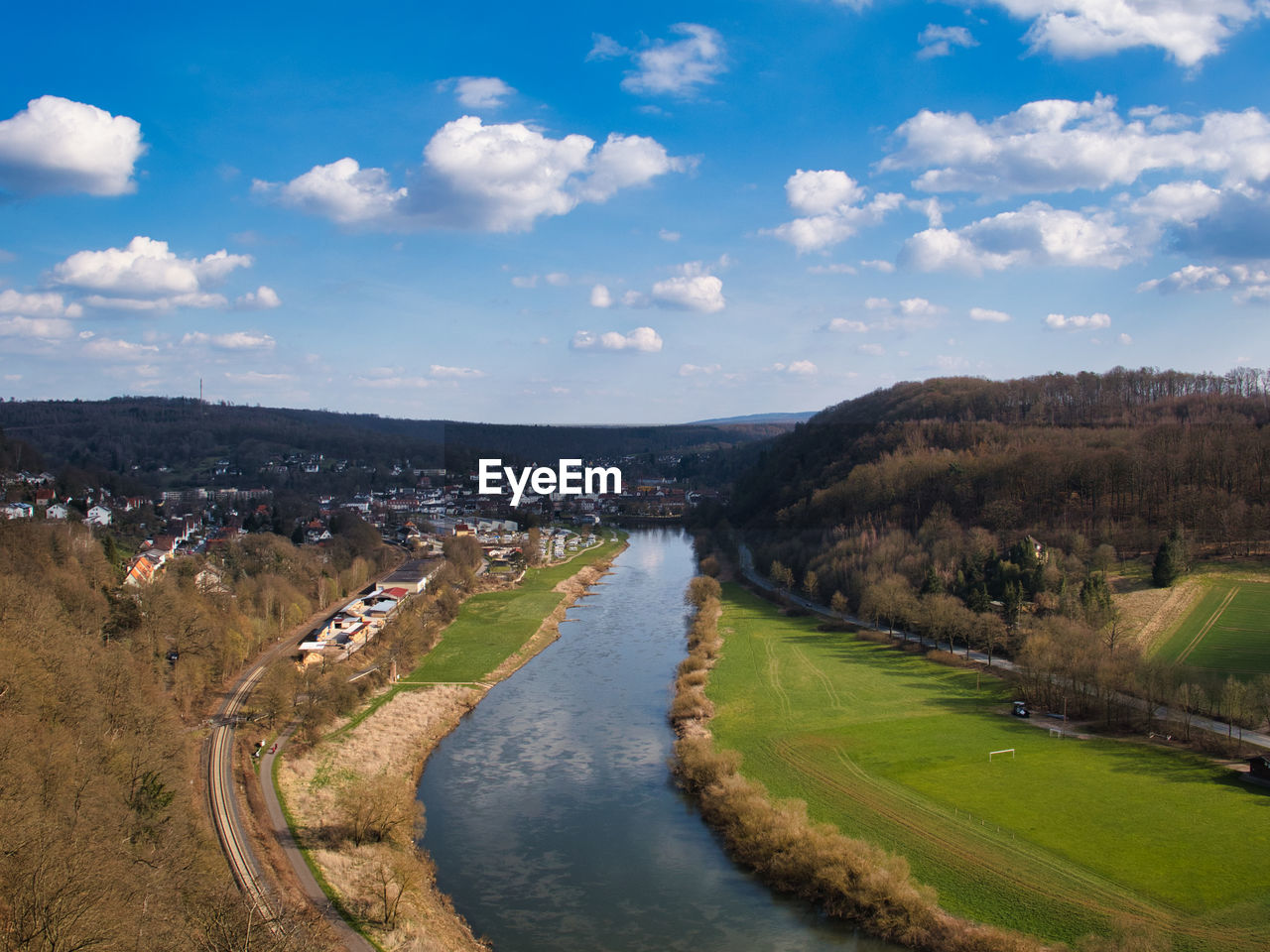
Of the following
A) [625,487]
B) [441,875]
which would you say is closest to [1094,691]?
[441,875]

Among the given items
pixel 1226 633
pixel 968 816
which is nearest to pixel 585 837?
pixel 968 816

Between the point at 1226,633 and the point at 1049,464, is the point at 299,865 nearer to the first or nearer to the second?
the point at 1226,633

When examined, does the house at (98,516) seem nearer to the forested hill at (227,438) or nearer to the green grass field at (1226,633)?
the forested hill at (227,438)

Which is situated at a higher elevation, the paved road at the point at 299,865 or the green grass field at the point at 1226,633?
the green grass field at the point at 1226,633

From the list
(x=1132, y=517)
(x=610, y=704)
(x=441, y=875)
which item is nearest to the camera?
(x=441, y=875)

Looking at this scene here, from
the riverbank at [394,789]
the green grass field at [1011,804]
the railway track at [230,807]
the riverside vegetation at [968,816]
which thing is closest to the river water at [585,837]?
the riverbank at [394,789]

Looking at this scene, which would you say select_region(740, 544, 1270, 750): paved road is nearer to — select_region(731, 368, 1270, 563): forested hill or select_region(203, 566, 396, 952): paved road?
select_region(731, 368, 1270, 563): forested hill

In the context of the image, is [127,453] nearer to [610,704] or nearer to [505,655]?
[505,655]
